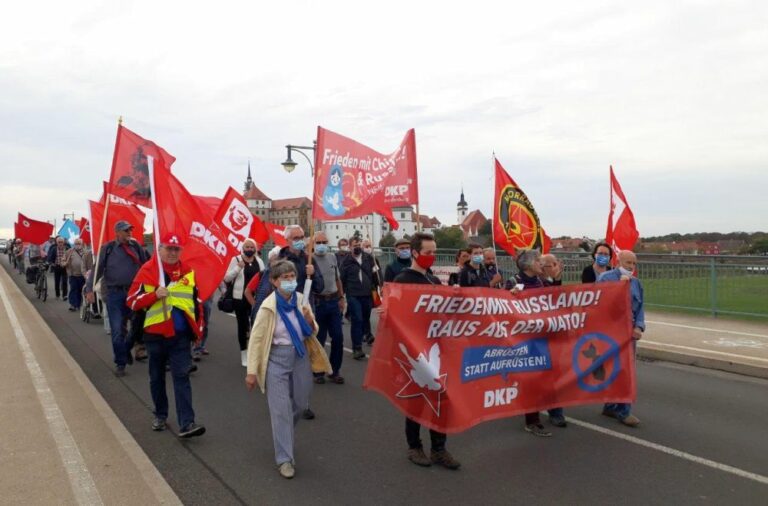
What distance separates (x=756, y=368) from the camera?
24.8 ft

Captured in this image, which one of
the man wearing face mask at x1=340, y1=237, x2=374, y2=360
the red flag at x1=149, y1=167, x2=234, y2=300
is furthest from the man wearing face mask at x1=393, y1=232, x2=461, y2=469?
the man wearing face mask at x1=340, y1=237, x2=374, y2=360

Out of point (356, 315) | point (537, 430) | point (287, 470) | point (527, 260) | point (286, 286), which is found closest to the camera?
point (287, 470)

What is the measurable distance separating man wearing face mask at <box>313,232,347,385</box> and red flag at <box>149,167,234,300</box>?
146 centimetres

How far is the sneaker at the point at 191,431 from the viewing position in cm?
519

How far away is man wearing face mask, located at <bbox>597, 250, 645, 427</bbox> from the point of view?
18.5ft

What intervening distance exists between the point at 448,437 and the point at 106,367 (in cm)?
523

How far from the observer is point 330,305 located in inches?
298

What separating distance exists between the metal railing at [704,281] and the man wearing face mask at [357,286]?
3.00m

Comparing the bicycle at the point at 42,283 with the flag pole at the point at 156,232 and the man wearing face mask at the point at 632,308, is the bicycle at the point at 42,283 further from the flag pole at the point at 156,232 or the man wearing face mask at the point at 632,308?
the man wearing face mask at the point at 632,308

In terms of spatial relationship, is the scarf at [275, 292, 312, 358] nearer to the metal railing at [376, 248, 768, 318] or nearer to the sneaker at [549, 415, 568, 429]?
the sneaker at [549, 415, 568, 429]

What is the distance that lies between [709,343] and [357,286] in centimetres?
557

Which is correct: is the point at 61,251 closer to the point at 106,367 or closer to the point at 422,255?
the point at 106,367

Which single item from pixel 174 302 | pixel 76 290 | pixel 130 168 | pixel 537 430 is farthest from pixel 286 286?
pixel 76 290

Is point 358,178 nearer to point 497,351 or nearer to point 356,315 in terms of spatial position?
point 356,315
